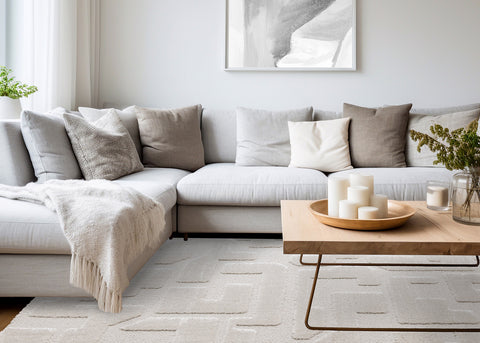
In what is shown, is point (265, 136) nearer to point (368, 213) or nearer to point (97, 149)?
point (97, 149)

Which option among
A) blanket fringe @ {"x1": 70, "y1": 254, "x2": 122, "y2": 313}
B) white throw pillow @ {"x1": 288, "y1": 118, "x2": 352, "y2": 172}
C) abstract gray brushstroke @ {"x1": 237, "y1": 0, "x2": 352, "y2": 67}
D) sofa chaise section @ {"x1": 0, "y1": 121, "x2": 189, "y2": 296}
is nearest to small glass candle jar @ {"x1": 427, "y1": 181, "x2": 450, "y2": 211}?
white throw pillow @ {"x1": 288, "y1": 118, "x2": 352, "y2": 172}

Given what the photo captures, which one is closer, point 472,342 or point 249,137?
point 472,342

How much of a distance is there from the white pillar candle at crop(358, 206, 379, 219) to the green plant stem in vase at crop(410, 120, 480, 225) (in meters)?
0.28

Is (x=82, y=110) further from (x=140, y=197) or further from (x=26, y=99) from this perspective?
(x=140, y=197)

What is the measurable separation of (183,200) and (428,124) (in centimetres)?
180

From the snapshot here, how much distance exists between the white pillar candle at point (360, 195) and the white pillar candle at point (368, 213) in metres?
0.04

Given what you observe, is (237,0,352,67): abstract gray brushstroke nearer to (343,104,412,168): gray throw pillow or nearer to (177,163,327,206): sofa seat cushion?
(343,104,412,168): gray throw pillow

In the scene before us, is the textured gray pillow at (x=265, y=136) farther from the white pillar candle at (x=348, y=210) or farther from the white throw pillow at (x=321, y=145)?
the white pillar candle at (x=348, y=210)

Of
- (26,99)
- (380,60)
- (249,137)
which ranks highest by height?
(380,60)

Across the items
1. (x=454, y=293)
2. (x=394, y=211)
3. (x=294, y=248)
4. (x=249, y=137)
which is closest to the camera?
(x=294, y=248)

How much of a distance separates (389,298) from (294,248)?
0.72 m

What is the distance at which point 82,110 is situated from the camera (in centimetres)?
309

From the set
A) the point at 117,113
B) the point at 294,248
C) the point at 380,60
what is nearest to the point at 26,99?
the point at 117,113

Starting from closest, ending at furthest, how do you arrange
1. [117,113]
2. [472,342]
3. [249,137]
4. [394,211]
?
[472,342], [394,211], [117,113], [249,137]
